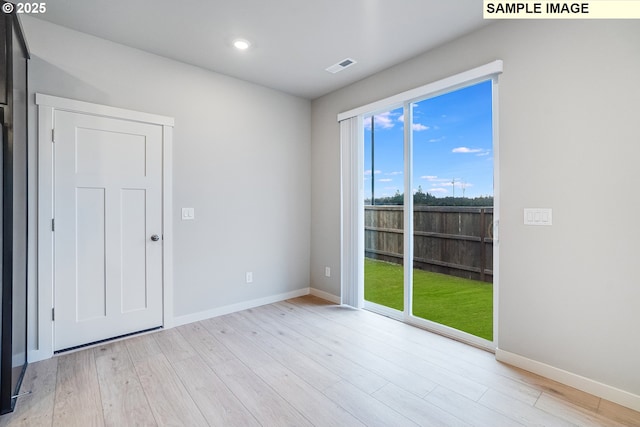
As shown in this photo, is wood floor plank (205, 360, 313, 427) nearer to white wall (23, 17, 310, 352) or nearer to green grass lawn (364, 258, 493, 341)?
white wall (23, 17, 310, 352)

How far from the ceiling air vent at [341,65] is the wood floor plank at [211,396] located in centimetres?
319

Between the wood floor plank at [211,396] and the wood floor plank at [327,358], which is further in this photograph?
the wood floor plank at [327,358]

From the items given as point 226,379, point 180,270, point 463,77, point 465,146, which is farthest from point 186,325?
point 463,77

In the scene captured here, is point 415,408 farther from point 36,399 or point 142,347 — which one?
point 36,399

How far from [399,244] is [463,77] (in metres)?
1.81

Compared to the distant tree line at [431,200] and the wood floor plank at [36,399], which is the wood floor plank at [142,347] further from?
the distant tree line at [431,200]

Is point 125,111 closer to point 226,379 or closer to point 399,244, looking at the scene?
point 226,379

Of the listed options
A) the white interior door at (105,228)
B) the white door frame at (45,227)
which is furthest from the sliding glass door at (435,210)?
the white door frame at (45,227)

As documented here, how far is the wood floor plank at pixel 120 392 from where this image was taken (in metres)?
1.77

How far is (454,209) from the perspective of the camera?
2975mm

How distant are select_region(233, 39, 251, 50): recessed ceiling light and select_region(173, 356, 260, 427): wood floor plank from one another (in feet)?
9.45

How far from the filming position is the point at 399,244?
11.2 ft

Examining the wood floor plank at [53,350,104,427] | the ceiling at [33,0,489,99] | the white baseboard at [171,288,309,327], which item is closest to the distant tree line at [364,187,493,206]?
the ceiling at [33,0,489,99]

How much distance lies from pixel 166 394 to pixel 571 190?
10.5 ft
